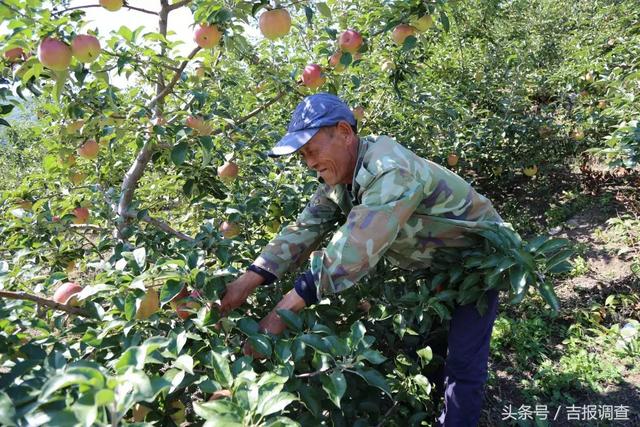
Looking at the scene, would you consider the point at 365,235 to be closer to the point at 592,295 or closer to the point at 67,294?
the point at 67,294

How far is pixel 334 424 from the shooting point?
1.34m

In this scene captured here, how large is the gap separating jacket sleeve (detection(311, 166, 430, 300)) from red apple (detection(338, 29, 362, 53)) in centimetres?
110

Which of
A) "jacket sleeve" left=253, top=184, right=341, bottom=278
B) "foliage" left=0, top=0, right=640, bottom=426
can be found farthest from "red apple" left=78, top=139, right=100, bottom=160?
"jacket sleeve" left=253, top=184, right=341, bottom=278

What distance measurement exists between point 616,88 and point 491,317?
224 centimetres

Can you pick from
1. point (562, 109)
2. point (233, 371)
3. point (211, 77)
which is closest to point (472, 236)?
point (233, 371)

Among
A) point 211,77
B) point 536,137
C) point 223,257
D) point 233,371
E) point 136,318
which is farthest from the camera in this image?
point 536,137

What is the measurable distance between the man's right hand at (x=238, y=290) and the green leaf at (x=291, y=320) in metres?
0.20

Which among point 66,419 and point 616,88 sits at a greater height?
point 616,88

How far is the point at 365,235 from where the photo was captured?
133cm

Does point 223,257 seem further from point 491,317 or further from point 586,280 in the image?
point 586,280

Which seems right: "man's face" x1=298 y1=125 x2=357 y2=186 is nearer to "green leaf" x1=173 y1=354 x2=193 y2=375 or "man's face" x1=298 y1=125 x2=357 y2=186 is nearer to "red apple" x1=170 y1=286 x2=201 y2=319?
"red apple" x1=170 y1=286 x2=201 y2=319

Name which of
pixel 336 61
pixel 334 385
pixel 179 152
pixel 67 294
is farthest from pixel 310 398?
pixel 336 61

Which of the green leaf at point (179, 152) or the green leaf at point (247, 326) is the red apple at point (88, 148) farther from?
the green leaf at point (247, 326)

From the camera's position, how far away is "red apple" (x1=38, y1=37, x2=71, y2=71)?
5.05 ft
